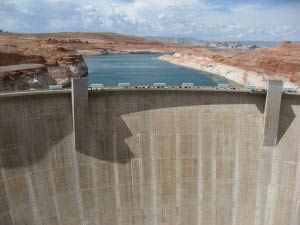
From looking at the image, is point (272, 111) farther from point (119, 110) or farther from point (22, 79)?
point (22, 79)

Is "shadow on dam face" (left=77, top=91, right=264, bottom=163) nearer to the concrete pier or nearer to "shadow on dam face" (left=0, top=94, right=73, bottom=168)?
the concrete pier

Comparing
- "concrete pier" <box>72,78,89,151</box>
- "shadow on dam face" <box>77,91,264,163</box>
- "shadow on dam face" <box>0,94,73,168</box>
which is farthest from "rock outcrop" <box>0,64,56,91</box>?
"shadow on dam face" <box>77,91,264,163</box>

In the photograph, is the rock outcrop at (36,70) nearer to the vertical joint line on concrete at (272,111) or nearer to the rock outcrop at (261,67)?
the vertical joint line on concrete at (272,111)

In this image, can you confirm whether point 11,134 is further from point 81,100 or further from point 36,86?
point 36,86

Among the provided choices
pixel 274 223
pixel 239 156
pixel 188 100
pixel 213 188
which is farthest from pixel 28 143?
pixel 274 223

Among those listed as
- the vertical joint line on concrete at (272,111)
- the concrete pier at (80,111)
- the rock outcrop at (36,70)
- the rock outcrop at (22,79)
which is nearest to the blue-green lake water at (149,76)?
the rock outcrop at (36,70)

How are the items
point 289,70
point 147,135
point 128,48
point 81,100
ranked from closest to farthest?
1. point 81,100
2. point 147,135
3. point 289,70
4. point 128,48

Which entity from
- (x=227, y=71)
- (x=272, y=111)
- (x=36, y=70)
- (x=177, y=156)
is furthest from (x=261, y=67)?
(x=177, y=156)
